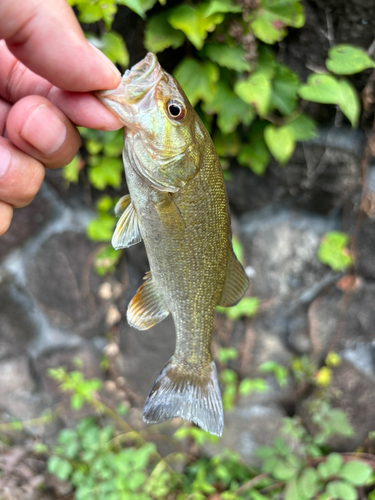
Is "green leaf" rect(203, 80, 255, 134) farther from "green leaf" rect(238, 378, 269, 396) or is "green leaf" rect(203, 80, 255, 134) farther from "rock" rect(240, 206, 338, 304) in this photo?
"green leaf" rect(238, 378, 269, 396)

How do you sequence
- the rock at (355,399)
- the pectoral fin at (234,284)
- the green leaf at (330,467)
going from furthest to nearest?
the rock at (355,399), the green leaf at (330,467), the pectoral fin at (234,284)

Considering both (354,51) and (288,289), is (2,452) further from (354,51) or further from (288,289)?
(354,51)

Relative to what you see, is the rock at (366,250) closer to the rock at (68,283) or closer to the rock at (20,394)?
the rock at (68,283)

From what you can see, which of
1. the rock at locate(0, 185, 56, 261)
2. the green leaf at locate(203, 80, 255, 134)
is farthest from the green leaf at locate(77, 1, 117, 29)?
the rock at locate(0, 185, 56, 261)

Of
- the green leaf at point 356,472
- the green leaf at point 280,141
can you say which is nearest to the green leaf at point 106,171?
the green leaf at point 280,141

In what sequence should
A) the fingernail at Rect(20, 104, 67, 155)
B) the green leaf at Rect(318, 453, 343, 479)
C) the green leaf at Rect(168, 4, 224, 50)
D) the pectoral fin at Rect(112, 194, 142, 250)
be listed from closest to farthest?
the fingernail at Rect(20, 104, 67, 155), the pectoral fin at Rect(112, 194, 142, 250), the green leaf at Rect(168, 4, 224, 50), the green leaf at Rect(318, 453, 343, 479)

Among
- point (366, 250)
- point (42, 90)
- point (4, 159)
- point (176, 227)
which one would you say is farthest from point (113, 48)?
point (366, 250)

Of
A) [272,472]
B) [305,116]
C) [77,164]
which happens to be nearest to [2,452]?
[272,472]
